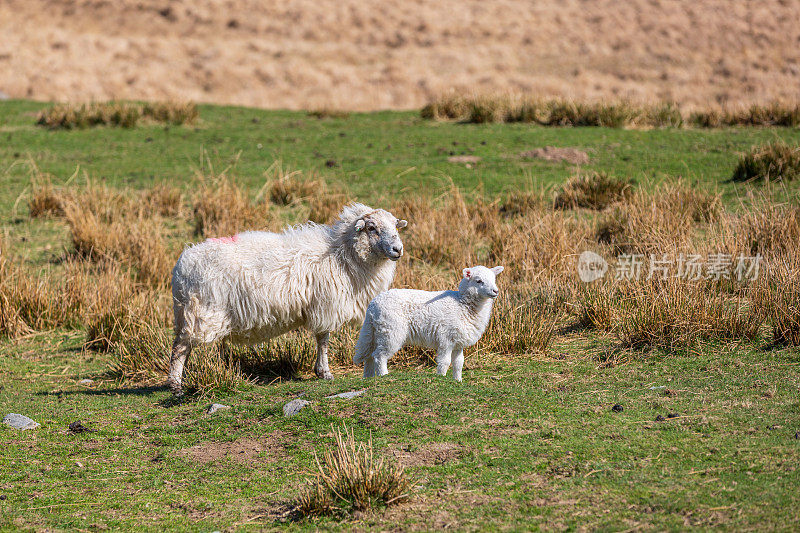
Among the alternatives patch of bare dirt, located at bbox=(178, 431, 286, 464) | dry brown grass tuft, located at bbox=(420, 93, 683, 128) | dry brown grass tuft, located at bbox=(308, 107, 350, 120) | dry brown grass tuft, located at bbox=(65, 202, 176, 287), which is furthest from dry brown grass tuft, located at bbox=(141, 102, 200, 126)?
patch of bare dirt, located at bbox=(178, 431, 286, 464)

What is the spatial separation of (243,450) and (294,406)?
567 mm

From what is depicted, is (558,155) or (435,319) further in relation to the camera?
(558,155)

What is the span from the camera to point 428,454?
5609mm

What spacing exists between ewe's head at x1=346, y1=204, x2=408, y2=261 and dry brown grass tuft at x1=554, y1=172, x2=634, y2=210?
574 centimetres

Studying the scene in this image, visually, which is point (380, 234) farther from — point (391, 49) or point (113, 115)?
point (391, 49)

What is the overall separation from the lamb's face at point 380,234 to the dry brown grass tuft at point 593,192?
5750mm

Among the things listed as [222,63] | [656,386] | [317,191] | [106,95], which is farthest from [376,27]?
[656,386]

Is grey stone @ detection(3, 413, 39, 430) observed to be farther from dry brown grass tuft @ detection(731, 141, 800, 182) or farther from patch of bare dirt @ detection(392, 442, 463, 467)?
dry brown grass tuft @ detection(731, 141, 800, 182)

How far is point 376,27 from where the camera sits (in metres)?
50.3

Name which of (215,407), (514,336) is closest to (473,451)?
(215,407)

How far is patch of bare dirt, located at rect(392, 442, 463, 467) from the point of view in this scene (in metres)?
5.51

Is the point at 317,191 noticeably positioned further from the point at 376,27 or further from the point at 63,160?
the point at 376,27

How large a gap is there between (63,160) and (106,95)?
76.5 ft

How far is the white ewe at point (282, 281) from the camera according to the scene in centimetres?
773
